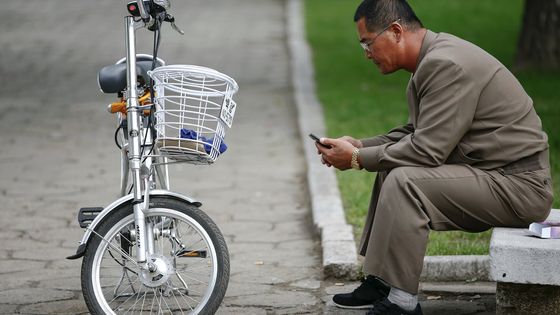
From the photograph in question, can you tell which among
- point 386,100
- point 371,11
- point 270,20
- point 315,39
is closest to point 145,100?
point 371,11

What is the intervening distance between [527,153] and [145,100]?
175 centimetres

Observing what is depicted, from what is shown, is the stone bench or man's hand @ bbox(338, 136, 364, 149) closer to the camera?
the stone bench

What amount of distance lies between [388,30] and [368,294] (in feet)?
4.25

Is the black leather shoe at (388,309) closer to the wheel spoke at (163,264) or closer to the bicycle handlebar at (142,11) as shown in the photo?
the wheel spoke at (163,264)

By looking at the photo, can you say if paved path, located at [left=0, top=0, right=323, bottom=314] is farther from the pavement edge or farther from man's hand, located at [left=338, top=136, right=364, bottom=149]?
man's hand, located at [left=338, top=136, right=364, bottom=149]

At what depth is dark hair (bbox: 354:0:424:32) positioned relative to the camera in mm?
4602

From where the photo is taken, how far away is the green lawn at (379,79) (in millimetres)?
7203

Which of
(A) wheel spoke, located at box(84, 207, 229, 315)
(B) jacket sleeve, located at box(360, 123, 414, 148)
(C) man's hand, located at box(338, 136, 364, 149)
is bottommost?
(A) wheel spoke, located at box(84, 207, 229, 315)

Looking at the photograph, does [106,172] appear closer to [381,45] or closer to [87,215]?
[87,215]

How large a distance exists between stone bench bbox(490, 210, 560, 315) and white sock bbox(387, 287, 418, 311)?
0.37 meters

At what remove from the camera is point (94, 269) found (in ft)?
15.1

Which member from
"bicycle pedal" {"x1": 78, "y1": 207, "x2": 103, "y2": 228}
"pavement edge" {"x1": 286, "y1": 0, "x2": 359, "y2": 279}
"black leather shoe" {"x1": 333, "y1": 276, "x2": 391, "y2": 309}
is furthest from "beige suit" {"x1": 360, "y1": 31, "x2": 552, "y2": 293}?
"bicycle pedal" {"x1": 78, "y1": 207, "x2": 103, "y2": 228}

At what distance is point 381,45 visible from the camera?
464 cm

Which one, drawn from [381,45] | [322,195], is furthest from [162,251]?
[322,195]
